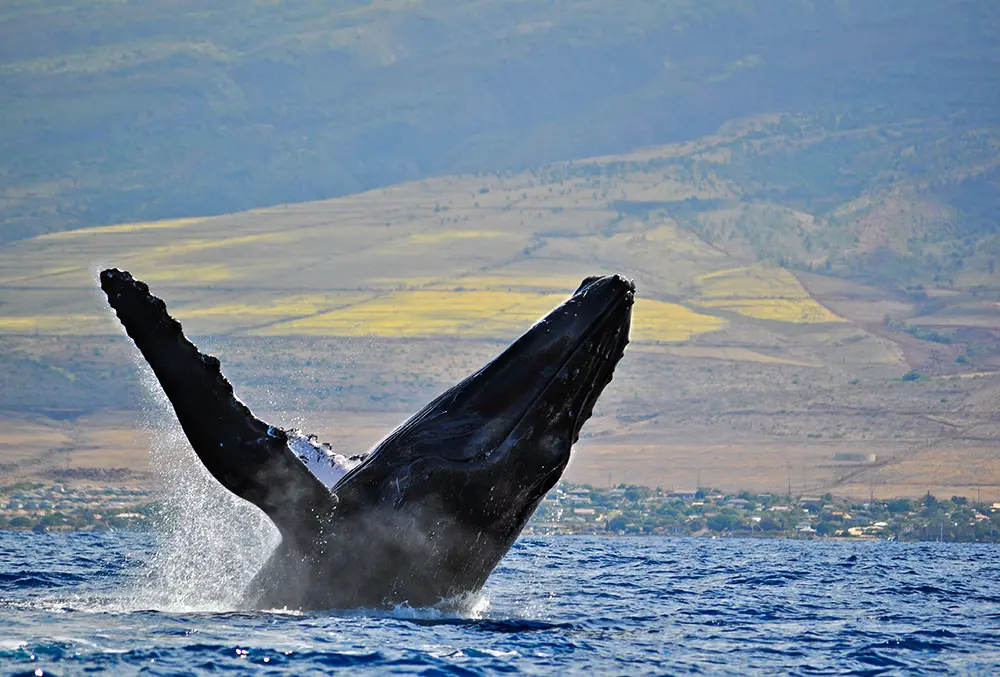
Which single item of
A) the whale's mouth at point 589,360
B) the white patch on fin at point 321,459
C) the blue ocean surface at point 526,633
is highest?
the whale's mouth at point 589,360

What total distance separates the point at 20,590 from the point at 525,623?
8.83m

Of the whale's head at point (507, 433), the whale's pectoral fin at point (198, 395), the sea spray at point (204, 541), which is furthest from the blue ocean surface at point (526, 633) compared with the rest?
the whale's pectoral fin at point (198, 395)

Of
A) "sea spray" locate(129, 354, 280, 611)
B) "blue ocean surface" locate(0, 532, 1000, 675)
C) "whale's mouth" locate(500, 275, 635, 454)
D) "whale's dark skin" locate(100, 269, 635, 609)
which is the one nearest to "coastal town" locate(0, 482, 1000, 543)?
"blue ocean surface" locate(0, 532, 1000, 675)

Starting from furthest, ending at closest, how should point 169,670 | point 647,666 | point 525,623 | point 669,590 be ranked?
point 669,590, point 525,623, point 647,666, point 169,670

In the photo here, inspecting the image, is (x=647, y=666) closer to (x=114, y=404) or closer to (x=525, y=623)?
(x=525, y=623)

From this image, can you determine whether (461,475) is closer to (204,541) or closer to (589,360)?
(589,360)

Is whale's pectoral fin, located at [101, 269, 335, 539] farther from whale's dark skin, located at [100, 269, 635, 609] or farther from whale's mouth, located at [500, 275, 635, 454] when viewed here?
whale's mouth, located at [500, 275, 635, 454]

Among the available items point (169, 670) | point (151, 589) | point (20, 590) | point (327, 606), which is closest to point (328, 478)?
point (327, 606)

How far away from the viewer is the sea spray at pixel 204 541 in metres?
16.4

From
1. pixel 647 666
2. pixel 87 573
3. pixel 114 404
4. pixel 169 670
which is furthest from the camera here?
pixel 114 404

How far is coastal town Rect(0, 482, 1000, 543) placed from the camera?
366ft

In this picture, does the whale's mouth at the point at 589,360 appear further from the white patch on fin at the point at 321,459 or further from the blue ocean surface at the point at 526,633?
the blue ocean surface at the point at 526,633

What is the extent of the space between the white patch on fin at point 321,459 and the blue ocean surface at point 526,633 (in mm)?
1330

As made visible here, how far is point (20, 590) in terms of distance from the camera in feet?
73.6
